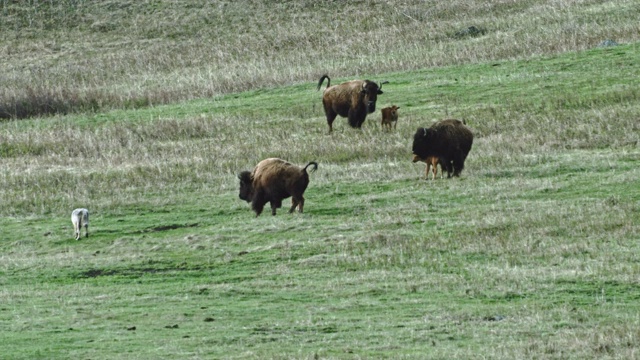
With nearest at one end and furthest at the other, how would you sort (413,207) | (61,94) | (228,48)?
(413,207)
(61,94)
(228,48)

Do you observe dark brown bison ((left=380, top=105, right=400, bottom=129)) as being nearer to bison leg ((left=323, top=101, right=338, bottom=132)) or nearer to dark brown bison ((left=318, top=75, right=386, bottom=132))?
dark brown bison ((left=318, top=75, right=386, bottom=132))

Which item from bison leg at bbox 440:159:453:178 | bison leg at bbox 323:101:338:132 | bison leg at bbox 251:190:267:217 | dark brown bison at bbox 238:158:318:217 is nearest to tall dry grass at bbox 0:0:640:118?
bison leg at bbox 323:101:338:132

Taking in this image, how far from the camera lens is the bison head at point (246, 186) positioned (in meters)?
27.7

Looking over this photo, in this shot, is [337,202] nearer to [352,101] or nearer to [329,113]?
[352,101]

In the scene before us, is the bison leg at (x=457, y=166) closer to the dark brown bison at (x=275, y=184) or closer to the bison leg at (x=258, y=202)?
the dark brown bison at (x=275, y=184)

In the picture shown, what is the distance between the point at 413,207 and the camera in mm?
27078

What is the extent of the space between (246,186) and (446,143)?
4.84m

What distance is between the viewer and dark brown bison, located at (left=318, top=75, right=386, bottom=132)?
3916 centimetres

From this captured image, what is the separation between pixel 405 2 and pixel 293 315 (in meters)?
51.5

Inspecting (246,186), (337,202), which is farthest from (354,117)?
(246,186)

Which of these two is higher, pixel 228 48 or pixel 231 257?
pixel 228 48

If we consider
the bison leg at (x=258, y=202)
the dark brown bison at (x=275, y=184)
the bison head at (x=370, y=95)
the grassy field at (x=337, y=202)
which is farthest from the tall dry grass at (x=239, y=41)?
the bison leg at (x=258, y=202)

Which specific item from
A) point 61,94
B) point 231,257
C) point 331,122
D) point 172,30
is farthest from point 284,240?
point 172,30

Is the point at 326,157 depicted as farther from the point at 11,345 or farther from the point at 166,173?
the point at 11,345
